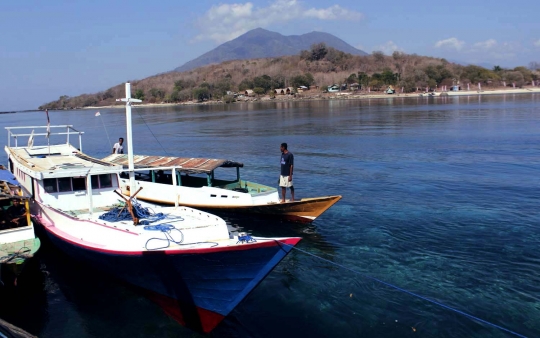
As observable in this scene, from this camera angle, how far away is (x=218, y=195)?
1961cm

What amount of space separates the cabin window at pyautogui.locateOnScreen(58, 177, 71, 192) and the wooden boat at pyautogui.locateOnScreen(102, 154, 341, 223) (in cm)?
188

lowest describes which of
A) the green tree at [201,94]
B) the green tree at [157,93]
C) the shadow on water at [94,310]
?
the shadow on water at [94,310]

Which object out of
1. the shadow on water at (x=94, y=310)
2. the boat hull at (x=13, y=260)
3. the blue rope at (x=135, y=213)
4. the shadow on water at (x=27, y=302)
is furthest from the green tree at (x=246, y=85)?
the blue rope at (x=135, y=213)

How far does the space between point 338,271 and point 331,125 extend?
45.1m

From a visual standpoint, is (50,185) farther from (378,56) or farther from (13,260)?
(378,56)

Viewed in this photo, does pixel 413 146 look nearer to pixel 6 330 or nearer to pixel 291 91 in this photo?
pixel 6 330

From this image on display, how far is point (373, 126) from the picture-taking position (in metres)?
54.5

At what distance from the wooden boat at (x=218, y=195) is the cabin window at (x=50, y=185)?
2279mm

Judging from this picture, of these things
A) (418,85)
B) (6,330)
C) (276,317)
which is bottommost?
(276,317)

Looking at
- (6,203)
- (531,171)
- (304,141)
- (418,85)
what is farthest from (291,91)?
(6,203)

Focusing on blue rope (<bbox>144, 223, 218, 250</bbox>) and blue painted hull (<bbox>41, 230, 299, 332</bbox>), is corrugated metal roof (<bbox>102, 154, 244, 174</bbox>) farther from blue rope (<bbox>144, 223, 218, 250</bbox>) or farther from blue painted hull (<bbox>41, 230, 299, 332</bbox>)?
blue painted hull (<bbox>41, 230, 299, 332</bbox>)

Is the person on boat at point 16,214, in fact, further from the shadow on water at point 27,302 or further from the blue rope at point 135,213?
the blue rope at point 135,213

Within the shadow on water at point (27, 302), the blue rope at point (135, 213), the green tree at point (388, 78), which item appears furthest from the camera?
the green tree at point (388, 78)

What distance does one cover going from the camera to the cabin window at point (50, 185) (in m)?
15.2
